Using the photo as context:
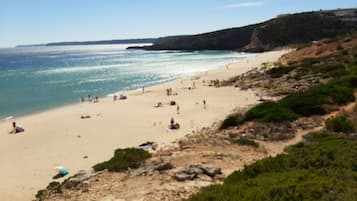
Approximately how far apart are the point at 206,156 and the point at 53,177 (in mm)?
7445

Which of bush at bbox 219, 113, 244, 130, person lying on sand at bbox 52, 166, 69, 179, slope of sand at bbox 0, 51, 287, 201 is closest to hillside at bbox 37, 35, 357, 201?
bush at bbox 219, 113, 244, 130

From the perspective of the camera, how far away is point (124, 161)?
1412 centimetres

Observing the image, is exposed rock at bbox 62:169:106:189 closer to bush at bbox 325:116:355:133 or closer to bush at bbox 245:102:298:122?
bush at bbox 245:102:298:122

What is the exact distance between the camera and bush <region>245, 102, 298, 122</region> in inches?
760

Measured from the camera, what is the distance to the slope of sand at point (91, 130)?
63.4ft

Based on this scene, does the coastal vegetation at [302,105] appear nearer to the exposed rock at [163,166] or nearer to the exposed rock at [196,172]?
the exposed rock at [163,166]

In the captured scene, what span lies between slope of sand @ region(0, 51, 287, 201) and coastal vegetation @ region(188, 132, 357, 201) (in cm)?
862

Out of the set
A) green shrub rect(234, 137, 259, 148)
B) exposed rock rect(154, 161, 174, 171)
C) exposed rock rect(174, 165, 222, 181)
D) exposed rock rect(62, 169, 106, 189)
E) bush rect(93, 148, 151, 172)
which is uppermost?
exposed rock rect(174, 165, 222, 181)

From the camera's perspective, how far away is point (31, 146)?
81.3 ft

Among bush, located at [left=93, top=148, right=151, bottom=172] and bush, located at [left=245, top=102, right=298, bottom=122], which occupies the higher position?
bush, located at [left=245, top=102, right=298, bottom=122]

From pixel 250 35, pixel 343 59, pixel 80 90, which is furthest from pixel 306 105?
pixel 250 35

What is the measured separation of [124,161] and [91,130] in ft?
47.2

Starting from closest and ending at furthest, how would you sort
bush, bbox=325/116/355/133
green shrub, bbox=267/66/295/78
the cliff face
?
bush, bbox=325/116/355/133
green shrub, bbox=267/66/295/78
the cliff face

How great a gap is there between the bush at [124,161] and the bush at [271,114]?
6801 mm
